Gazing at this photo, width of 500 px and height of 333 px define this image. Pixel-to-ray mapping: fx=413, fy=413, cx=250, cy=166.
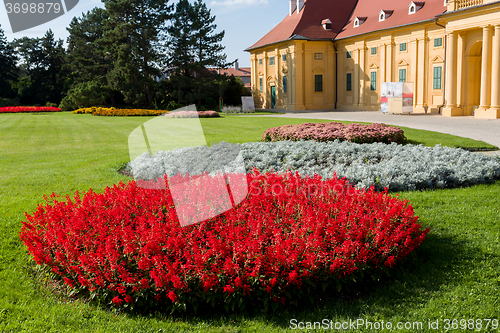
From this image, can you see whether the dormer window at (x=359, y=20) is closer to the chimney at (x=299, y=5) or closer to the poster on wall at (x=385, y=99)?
the chimney at (x=299, y=5)

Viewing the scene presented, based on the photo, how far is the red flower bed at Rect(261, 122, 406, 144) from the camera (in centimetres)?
1215

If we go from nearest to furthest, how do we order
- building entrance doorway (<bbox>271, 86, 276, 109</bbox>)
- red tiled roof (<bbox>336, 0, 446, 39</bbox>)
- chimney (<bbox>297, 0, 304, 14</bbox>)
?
red tiled roof (<bbox>336, 0, 446, 39</bbox>) → chimney (<bbox>297, 0, 304, 14</bbox>) → building entrance doorway (<bbox>271, 86, 276, 109</bbox>)

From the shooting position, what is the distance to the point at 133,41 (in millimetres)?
41781

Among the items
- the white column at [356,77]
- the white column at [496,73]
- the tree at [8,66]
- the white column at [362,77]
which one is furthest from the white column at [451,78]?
the tree at [8,66]

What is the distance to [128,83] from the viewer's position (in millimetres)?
42406

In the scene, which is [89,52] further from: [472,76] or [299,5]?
[472,76]

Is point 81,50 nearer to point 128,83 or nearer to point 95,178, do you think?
point 128,83

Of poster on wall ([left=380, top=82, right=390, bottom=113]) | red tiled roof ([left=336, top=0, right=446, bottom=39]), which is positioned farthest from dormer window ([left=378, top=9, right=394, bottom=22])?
poster on wall ([left=380, top=82, right=390, bottom=113])

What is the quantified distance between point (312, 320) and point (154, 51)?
1690 inches

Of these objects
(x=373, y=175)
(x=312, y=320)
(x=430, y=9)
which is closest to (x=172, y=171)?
(x=373, y=175)

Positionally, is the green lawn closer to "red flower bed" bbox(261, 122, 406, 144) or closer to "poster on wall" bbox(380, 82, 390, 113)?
"red flower bed" bbox(261, 122, 406, 144)

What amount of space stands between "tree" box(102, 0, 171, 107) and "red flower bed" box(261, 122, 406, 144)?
3231 centimetres

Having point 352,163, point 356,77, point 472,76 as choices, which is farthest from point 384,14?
point 352,163

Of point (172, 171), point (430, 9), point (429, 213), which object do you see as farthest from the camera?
point (430, 9)
